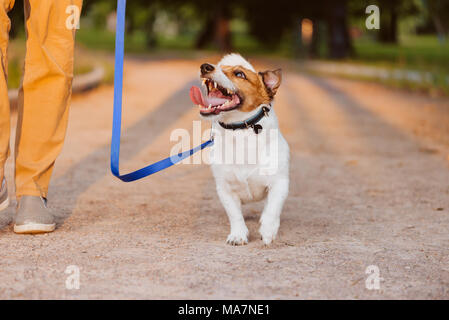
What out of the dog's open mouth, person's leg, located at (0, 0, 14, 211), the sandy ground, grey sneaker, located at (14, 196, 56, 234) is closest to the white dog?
the dog's open mouth

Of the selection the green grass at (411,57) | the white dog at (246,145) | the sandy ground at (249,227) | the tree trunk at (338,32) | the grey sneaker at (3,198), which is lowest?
the sandy ground at (249,227)

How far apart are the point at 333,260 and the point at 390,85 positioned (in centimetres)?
1303

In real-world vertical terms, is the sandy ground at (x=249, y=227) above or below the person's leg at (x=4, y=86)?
below

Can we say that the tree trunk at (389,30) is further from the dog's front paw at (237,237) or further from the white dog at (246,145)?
the dog's front paw at (237,237)

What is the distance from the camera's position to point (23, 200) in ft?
13.0

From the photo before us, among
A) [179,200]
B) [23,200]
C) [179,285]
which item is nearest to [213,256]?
[179,285]

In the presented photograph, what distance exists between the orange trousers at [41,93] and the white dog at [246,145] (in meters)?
0.79

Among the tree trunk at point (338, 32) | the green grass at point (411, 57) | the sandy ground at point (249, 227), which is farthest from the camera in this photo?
the tree trunk at point (338, 32)

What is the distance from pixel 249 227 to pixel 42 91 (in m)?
1.42

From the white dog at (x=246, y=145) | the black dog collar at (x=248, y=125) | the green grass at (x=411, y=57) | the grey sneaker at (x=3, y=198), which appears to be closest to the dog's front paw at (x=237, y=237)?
the white dog at (x=246, y=145)

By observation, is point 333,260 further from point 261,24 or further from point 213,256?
point 261,24

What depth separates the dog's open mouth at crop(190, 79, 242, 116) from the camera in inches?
148

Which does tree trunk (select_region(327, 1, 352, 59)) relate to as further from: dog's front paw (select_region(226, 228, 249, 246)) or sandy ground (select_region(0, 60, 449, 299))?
dog's front paw (select_region(226, 228, 249, 246))

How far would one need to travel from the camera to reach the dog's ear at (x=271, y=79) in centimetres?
399
